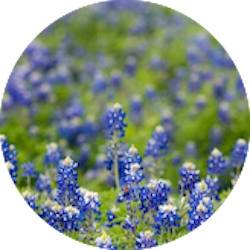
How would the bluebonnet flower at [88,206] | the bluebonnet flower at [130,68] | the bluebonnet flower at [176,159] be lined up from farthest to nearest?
the bluebonnet flower at [130,68], the bluebonnet flower at [176,159], the bluebonnet flower at [88,206]

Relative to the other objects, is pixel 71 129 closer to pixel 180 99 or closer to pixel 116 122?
pixel 180 99

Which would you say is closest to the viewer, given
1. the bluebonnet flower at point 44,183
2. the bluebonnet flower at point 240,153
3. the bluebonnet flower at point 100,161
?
the bluebonnet flower at point 44,183

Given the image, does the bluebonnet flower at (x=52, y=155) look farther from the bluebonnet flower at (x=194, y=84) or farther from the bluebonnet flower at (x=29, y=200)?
the bluebonnet flower at (x=194, y=84)

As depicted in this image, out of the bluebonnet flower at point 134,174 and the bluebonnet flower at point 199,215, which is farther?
the bluebonnet flower at point 134,174

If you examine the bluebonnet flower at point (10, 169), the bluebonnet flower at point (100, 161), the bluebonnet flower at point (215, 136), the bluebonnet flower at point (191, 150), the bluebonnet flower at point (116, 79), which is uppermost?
the bluebonnet flower at point (116, 79)

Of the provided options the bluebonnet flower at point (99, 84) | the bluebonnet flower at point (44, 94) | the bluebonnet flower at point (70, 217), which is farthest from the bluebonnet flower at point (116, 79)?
the bluebonnet flower at point (70, 217)

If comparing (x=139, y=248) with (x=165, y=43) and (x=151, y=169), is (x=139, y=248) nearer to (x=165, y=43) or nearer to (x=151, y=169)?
(x=151, y=169)

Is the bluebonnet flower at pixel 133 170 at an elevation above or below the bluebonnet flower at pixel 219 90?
below
